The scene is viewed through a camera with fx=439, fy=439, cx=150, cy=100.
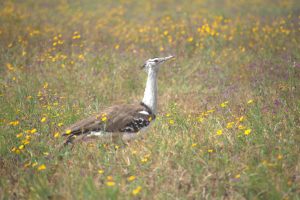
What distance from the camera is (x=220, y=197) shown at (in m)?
4.12

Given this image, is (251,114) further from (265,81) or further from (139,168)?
(265,81)

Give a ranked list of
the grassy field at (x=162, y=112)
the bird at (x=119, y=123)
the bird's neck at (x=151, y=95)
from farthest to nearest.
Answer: the bird's neck at (x=151, y=95) < the bird at (x=119, y=123) < the grassy field at (x=162, y=112)

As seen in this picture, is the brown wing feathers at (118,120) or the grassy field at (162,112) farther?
the brown wing feathers at (118,120)

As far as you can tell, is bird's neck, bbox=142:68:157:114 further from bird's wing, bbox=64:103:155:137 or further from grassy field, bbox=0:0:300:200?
grassy field, bbox=0:0:300:200

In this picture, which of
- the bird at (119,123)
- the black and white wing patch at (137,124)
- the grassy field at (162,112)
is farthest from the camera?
the black and white wing patch at (137,124)

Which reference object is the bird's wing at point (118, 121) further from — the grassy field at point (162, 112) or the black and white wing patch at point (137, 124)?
the grassy field at point (162, 112)

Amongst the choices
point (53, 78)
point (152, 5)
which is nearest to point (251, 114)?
point (53, 78)

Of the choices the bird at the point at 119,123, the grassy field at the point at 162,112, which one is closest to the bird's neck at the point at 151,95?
the bird at the point at 119,123

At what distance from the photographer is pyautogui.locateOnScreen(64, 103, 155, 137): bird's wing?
5254 mm

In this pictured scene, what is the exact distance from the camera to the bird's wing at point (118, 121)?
5.25 meters

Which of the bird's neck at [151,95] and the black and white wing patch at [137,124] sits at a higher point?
the bird's neck at [151,95]

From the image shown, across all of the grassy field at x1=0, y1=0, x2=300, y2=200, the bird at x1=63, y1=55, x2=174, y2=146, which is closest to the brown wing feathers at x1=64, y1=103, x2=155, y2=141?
the bird at x1=63, y1=55, x2=174, y2=146

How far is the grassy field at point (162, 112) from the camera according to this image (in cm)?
425

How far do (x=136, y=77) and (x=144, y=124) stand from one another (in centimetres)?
299
